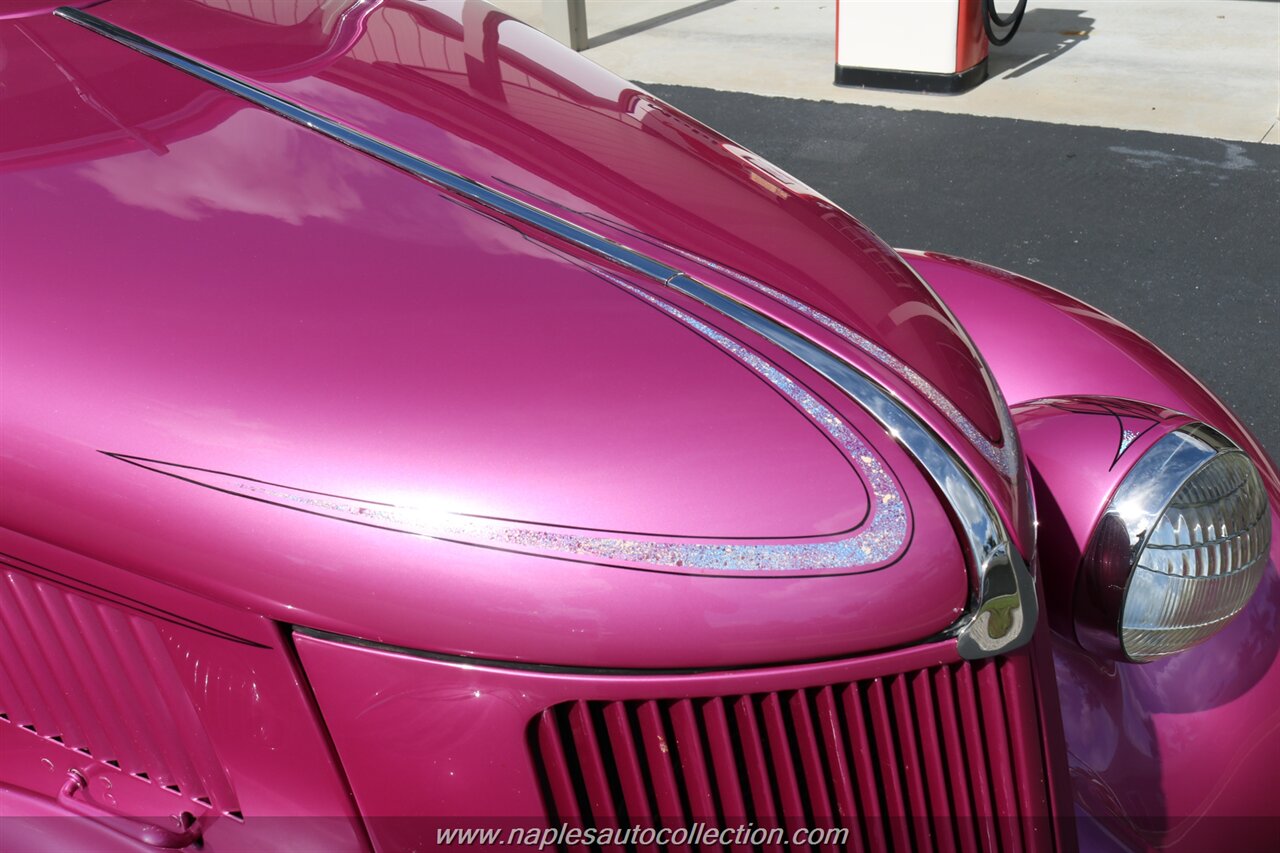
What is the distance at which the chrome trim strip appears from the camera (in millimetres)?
1273

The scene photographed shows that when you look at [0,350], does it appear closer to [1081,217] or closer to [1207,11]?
[1081,217]

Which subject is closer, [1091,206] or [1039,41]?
[1091,206]

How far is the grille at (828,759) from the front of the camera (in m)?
1.19

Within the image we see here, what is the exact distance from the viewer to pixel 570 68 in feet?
6.60

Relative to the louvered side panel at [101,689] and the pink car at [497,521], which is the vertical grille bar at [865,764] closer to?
the pink car at [497,521]

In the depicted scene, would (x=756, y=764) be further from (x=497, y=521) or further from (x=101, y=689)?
(x=101, y=689)

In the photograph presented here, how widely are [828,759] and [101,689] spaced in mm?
745

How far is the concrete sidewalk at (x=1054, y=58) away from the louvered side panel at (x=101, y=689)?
18.0 ft

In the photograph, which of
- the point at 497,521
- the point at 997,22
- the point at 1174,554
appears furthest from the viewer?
the point at 997,22

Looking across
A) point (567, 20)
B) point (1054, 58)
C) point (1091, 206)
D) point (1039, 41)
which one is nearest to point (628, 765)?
point (1091, 206)

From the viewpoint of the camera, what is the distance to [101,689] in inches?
52.0

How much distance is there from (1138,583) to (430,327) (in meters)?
0.90

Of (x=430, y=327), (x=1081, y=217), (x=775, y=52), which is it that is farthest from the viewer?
(x=775, y=52)

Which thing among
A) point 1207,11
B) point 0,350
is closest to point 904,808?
point 0,350
